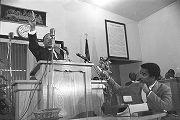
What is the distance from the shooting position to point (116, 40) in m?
4.34

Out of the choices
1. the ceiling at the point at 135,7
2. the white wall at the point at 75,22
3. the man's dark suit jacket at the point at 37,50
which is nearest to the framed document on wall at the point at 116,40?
the white wall at the point at 75,22

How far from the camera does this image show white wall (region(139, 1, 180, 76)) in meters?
4.00

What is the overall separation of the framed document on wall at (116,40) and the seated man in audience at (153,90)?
2.26m

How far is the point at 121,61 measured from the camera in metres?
4.41

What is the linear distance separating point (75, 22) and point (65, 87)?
7.72 feet

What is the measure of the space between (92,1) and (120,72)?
1.58 m

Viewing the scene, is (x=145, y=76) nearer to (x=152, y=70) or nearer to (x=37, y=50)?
(x=152, y=70)

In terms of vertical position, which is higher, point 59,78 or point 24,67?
point 24,67

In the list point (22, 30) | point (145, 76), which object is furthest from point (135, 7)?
point (145, 76)

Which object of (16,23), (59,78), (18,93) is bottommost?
(18,93)

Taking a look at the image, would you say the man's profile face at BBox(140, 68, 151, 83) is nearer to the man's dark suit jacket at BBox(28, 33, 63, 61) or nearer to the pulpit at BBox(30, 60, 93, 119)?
the pulpit at BBox(30, 60, 93, 119)

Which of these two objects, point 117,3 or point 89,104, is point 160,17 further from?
point 89,104

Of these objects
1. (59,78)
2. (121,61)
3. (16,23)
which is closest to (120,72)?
(121,61)

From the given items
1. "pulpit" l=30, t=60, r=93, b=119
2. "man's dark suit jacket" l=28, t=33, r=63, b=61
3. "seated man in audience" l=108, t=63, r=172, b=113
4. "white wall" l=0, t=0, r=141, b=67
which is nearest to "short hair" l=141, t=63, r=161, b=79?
"seated man in audience" l=108, t=63, r=172, b=113
